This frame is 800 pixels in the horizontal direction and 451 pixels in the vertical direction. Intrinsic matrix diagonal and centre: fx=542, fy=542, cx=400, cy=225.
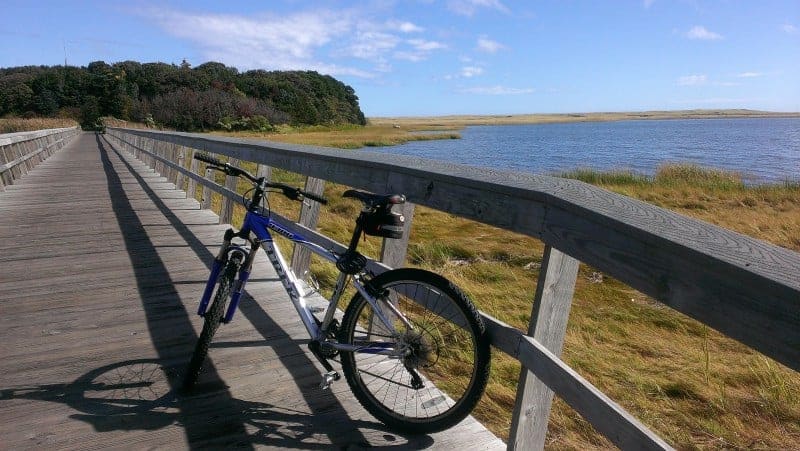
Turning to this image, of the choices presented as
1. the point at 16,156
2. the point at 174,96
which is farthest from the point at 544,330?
the point at 174,96

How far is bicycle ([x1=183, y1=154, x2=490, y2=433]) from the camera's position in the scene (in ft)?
7.32

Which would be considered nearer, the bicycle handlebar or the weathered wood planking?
the weathered wood planking

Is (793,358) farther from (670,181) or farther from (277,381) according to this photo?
(670,181)

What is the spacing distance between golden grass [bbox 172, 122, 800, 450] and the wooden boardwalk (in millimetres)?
1269

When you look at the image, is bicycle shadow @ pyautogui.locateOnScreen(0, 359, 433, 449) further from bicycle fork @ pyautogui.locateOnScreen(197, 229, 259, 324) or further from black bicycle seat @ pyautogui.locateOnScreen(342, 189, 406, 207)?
black bicycle seat @ pyautogui.locateOnScreen(342, 189, 406, 207)

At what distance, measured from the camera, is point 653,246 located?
1281mm

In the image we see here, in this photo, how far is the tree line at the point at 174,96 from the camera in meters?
79.9

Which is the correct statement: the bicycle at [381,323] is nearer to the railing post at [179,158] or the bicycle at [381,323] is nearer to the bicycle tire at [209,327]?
the bicycle tire at [209,327]

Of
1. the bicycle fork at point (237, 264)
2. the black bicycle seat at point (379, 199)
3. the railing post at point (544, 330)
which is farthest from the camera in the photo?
the bicycle fork at point (237, 264)

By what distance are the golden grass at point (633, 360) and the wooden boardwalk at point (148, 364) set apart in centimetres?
127

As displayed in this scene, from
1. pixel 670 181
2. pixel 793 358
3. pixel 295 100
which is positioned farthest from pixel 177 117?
pixel 793 358

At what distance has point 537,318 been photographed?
1.83 meters

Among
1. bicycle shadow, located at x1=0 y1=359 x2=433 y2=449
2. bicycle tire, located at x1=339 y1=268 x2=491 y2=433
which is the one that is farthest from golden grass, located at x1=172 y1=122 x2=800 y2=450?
bicycle shadow, located at x1=0 y1=359 x2=433 y2=449

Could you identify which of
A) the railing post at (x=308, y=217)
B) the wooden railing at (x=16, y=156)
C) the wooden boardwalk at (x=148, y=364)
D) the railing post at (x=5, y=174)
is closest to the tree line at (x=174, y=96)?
the wooden railing at (x=16, y=156)
